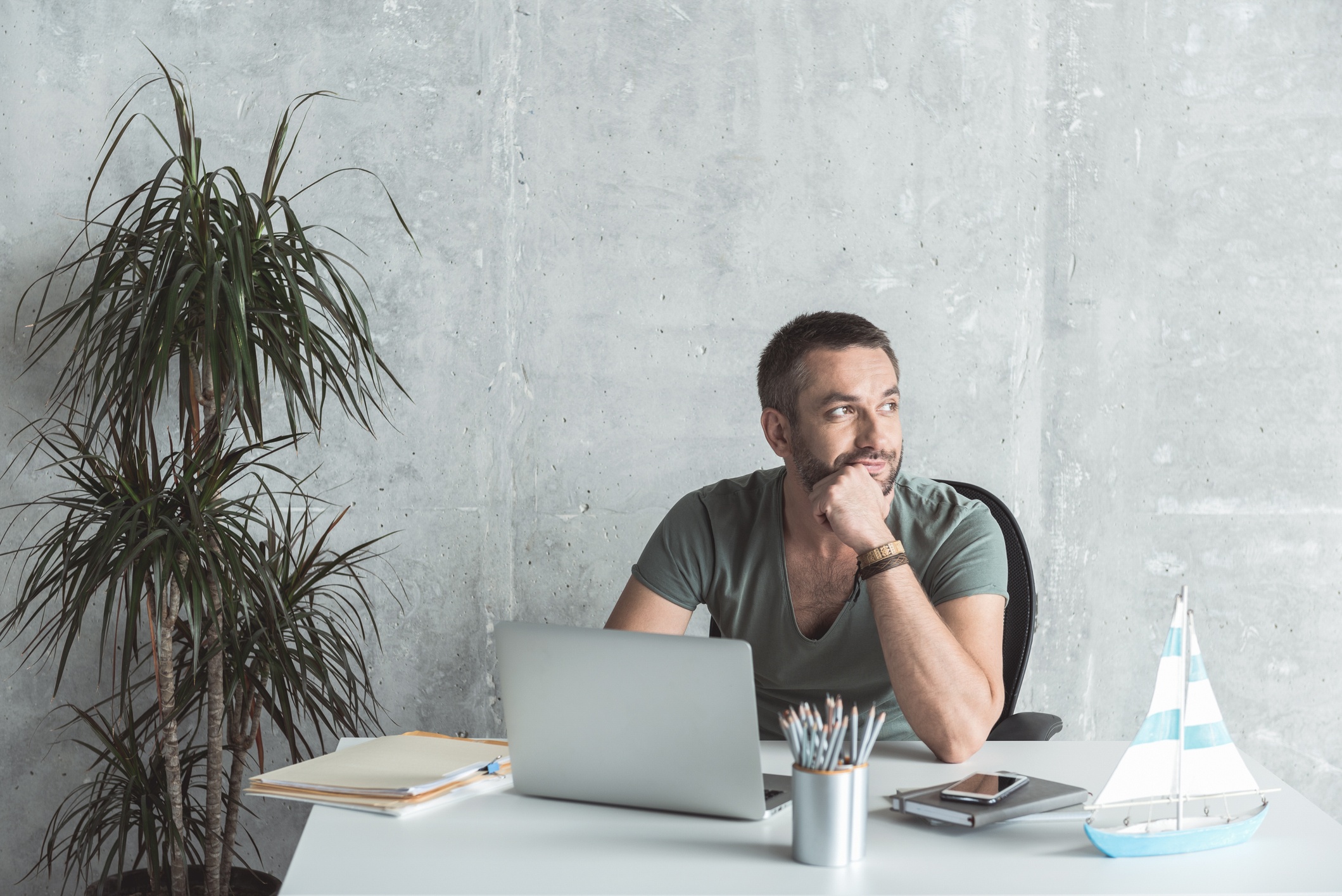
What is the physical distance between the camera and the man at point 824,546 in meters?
1.87

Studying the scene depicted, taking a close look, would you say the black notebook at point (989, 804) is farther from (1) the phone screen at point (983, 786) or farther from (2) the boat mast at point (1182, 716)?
(2) the boat mast at point (1182, 716)

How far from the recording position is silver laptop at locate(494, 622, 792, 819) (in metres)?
1.23

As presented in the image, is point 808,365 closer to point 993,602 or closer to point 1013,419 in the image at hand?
point 993,602

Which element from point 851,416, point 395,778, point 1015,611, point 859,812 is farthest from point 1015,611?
point 395,778

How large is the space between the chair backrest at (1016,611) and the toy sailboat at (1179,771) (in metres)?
0.85

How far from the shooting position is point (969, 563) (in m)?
1.90

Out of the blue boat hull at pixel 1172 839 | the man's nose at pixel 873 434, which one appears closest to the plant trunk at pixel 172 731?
the man's nose at pixel 873 434

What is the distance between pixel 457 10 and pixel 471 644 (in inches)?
63.9

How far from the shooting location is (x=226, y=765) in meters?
2.73

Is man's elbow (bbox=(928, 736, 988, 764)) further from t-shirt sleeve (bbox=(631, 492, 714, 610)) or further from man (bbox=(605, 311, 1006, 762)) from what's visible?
t-shirt sleeve (bbox=(631, 492, 714, 610))

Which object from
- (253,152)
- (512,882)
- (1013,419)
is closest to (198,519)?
(253,152)

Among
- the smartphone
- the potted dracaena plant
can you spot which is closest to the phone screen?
the smartphone

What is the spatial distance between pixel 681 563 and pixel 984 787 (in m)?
0.89

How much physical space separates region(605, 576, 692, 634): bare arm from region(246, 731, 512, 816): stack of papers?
526 millimetres
